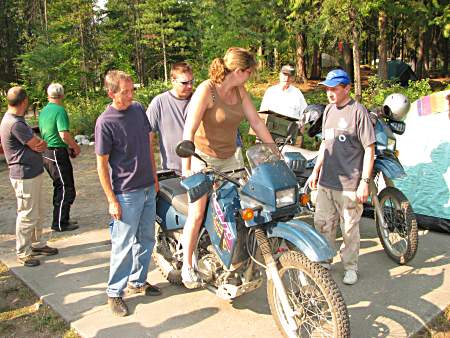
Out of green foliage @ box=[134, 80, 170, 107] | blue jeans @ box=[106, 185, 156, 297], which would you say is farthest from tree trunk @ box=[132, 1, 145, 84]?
blue jeans @ box=[106, 185, 156, 297]

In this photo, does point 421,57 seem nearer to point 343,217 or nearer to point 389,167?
point 389,167

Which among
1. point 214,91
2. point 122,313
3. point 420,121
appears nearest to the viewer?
point 214,91

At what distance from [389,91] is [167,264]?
9.40 m

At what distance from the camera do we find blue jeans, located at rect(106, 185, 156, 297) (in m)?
3.69

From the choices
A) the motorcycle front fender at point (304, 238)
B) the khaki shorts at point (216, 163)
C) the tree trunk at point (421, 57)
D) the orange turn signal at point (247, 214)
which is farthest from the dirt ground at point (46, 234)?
the tree trunk at point (421, 57)

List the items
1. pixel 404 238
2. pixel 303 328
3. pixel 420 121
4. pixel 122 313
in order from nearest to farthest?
pixel 303 328 < pixel 122 313 < pixel 404 238 < pixel 420 121

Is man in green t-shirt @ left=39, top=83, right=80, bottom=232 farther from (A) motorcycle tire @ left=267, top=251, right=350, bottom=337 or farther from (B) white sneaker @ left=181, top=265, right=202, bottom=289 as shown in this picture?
(A) motorcycle tire @ left=267, top=251, right=350, bottom=337

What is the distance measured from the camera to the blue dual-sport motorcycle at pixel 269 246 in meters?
2.84

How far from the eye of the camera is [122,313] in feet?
12.2

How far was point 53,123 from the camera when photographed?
18.4 feet

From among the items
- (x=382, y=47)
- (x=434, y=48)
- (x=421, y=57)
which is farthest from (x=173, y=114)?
(x=434, y=48)

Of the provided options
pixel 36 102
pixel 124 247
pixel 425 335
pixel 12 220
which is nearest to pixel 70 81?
pixel 36 102

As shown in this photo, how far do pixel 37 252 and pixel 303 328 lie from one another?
127 inches

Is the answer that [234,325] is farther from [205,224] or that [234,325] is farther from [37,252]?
[37,252]
